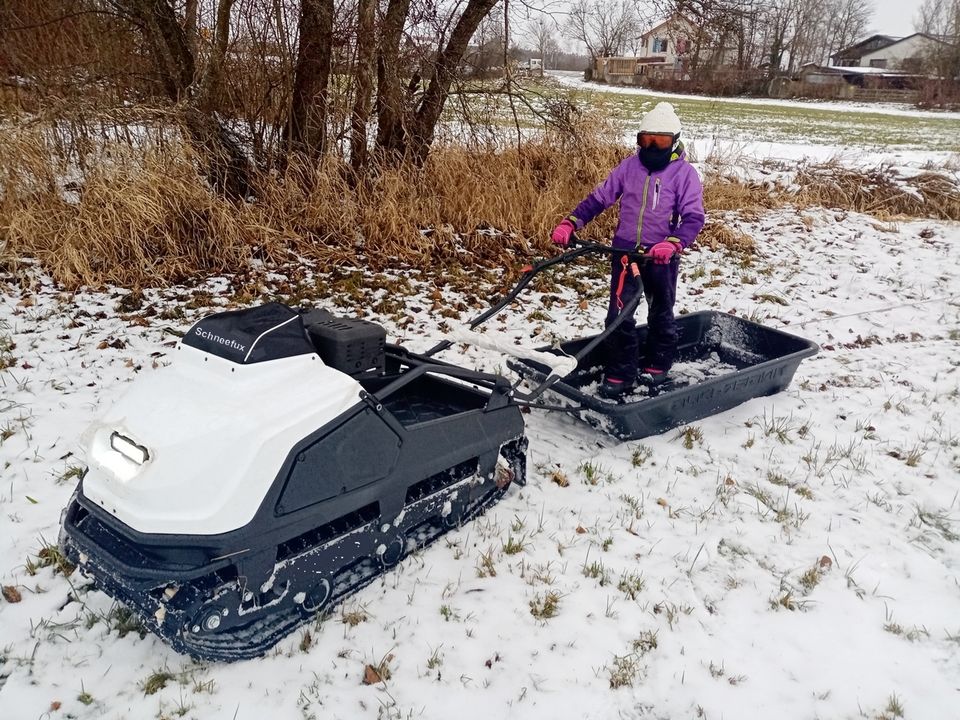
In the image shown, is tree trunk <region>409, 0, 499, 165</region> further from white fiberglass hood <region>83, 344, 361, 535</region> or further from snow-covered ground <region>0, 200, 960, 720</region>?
white fiberglass hood <region>83, 344, 361, 535</region>

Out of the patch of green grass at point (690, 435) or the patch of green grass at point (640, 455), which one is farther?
the patch of green grass at point (690, 435)

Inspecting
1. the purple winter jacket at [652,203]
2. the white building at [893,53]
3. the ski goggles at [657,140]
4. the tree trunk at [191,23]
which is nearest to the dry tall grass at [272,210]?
the tree trunk at [191,23]

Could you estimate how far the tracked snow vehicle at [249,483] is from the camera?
227 cm

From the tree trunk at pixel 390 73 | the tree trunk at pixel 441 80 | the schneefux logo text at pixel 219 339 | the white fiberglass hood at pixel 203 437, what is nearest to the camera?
the white fiberglass hood at pixel 203 437

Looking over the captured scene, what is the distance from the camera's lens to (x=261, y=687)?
2.41m

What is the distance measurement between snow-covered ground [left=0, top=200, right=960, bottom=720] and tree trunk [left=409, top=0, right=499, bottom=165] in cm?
367

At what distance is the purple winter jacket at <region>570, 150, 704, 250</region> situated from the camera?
4.20 m

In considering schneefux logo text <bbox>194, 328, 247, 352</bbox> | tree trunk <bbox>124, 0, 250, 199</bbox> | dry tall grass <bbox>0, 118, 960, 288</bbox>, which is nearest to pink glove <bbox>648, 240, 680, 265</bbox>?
schneefux logo text <bbox>194, 328, 247, 352</bbox>

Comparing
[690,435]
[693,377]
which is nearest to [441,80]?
[693,377]

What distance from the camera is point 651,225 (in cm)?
434

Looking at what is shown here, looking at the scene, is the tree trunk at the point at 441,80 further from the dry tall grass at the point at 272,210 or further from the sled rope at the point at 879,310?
the sled rope at the point at 879,310

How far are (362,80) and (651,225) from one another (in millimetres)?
4474

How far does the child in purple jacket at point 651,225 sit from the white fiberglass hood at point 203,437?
89.6 inches

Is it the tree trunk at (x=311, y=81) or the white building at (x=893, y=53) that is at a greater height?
the white building at (x=893, y=53)
